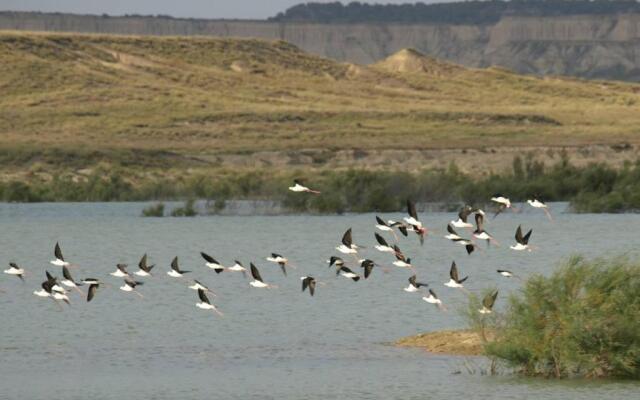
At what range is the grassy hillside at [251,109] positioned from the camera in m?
87.4

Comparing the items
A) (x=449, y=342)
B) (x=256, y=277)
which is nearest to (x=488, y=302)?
(x=449, y=342)

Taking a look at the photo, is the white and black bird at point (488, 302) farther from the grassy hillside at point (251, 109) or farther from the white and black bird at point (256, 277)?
the grassy hillside at point (251, 109)

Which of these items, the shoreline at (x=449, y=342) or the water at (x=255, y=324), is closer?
the water at (x=255, y=324)

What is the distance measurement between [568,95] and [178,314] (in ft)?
384

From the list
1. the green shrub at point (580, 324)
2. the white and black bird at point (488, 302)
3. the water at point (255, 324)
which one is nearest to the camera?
the green shrub at point (580, 324)

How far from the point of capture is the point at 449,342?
23.0 m

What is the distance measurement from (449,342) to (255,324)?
5079 mm

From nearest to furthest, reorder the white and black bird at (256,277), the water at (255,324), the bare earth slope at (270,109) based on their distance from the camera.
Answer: the water at (255,324), the white and black bird at (256,277), the bare earth slope at (270,109)

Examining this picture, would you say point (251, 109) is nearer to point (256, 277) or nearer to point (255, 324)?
point (255, 324)

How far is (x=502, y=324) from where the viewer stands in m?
21.2

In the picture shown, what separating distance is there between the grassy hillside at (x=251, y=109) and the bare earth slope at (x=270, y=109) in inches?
6.1

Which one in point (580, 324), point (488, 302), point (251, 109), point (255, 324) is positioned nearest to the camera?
point (580, 324)

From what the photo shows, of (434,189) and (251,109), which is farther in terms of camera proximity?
(251,109)

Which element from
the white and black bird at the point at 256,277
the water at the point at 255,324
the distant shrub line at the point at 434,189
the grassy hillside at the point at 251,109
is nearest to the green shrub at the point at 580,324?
the water at the point at 255,324
